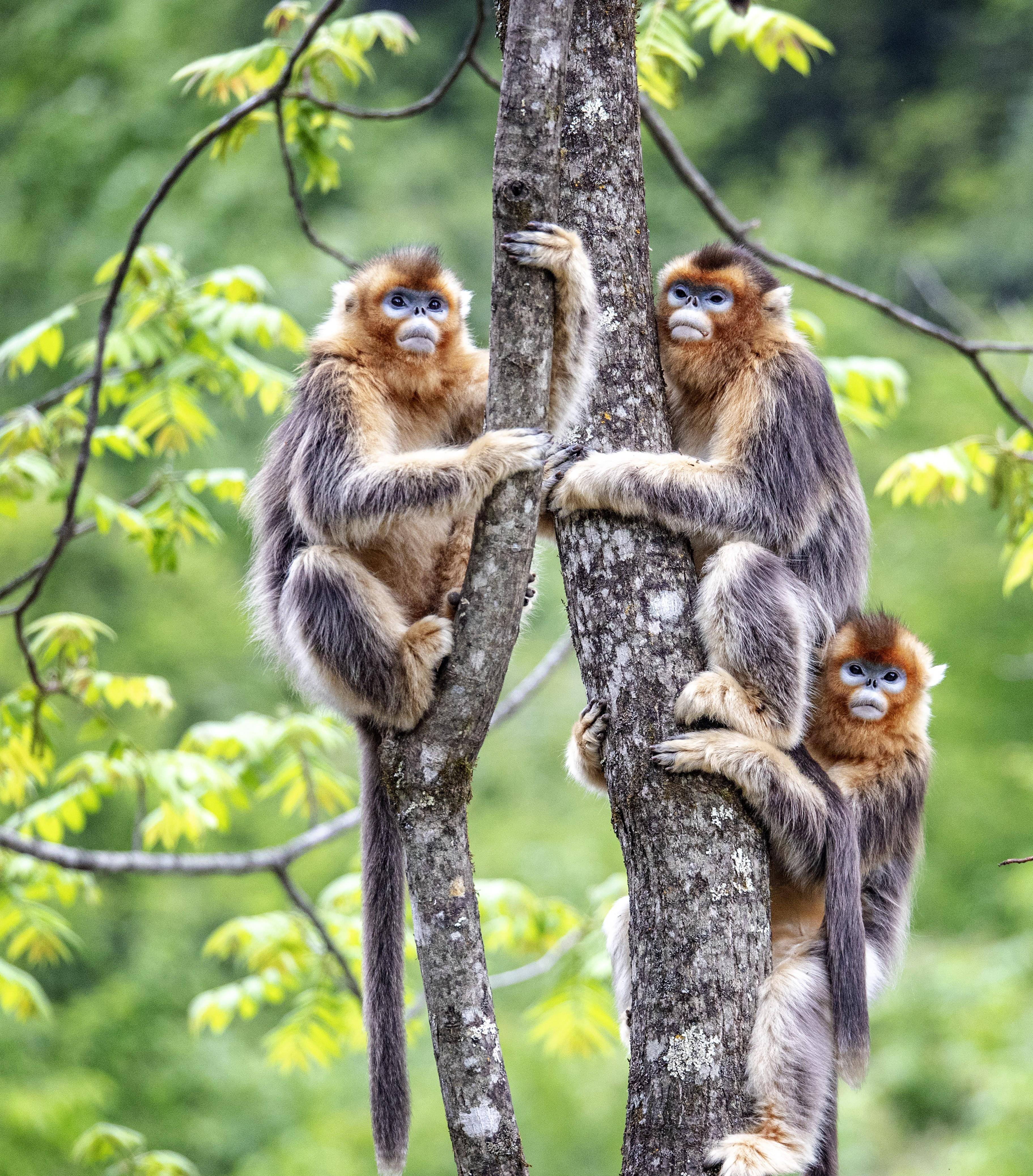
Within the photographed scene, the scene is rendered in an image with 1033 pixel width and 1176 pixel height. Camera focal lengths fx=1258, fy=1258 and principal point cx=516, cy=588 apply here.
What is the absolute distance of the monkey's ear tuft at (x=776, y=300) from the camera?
2.94 meters

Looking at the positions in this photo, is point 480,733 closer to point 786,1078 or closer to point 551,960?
point 786,1078

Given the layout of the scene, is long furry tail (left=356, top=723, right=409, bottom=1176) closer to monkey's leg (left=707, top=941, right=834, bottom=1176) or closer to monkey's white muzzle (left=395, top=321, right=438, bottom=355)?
monkey's leg (left=707, top=941, right=834, bottom=1176)

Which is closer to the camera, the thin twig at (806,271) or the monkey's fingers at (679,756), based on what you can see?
the monkey's fingers at (679,756)

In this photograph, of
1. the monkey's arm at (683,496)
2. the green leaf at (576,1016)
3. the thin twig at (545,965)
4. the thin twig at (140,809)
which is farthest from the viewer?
the thin twig at (545,965)

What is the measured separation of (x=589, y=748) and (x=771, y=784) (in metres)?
0.35

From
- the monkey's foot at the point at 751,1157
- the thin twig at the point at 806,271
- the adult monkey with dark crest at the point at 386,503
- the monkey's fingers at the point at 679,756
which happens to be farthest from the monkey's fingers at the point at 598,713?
the thin twig at the point at 806,271

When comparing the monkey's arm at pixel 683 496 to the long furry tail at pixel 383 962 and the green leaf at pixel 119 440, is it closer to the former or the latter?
the long furry tail at pixel 383 962

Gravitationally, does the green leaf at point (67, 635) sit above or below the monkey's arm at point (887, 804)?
above

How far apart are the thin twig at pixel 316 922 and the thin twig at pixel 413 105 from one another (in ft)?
7.43

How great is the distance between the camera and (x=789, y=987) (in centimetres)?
230

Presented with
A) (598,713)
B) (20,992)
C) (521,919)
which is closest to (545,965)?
(521,919)

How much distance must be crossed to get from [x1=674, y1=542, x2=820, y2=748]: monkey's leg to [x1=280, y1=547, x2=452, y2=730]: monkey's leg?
1.71ft

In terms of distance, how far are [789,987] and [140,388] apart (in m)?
2.79

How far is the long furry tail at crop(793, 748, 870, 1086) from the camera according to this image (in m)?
2.44
